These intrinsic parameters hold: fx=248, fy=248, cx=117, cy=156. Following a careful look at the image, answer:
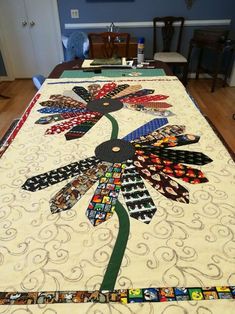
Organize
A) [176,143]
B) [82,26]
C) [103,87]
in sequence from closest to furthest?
[176,143] < [103,87] < [82,26]

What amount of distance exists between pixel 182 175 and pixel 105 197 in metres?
0.31

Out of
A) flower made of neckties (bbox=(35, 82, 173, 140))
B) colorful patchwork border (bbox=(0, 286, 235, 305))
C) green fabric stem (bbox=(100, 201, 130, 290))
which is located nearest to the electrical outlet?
flower made of neckties (bbox=(35, 82, 173, 140))

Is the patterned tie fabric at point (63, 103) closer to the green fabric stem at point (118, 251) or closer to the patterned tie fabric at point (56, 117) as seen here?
the patterned tie fabric at point (56, 117)

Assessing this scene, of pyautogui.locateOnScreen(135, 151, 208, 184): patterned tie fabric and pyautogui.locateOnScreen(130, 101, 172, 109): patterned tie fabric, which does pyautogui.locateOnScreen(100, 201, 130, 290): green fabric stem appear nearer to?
pyautogui.locateOnScreen(135, 151, 208, 184): patterned tie fabric

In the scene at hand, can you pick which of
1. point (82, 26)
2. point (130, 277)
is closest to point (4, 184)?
A: point (130, 277)

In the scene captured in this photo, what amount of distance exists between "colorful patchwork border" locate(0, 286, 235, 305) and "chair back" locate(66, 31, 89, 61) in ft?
10.4

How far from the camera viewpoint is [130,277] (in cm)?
62

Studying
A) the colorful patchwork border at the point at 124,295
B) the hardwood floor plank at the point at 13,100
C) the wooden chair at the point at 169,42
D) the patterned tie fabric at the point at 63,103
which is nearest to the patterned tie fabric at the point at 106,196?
the colorful patchwork border at the point at 124,295

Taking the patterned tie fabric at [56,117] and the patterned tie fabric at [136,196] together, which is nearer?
the patterned tie fabric at [136,196]

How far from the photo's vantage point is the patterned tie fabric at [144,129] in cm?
116

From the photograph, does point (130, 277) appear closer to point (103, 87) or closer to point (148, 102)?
point (148, 102)

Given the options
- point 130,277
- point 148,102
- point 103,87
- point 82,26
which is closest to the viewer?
point 130,277

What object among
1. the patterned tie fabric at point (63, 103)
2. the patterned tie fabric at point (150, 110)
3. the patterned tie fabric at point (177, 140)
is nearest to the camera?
the patterned tie fabric at point (177, 140)

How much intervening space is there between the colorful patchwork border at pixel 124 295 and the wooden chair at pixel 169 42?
3107 mm
